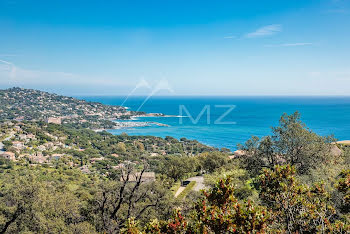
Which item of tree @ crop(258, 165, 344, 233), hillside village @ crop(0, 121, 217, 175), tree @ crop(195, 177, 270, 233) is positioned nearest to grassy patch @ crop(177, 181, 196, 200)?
tree @ crop(258, 165, 344, 233)

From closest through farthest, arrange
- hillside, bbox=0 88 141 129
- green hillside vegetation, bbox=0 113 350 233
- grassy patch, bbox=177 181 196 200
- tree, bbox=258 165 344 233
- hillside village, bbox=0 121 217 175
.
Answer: green hillside vegetation, bbox=0 113 350 233
tree, bbox=258 165 344 233
grassy patch, bbox=177 181 196 200
hillside village, bbox=0 121 217 175
hillside, bbox=0 88 141 129

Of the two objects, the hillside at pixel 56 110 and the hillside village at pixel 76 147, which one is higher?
the hillside at pixel 56 110

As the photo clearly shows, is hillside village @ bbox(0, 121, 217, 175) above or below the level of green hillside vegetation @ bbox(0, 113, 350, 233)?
below

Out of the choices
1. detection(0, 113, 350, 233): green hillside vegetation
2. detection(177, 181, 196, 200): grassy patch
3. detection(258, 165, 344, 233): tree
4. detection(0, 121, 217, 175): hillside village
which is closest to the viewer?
detection(0, 113, 350, 233): green hillside vegetation

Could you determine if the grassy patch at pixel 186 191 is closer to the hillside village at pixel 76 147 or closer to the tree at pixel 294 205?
the tree at pixel 294 205

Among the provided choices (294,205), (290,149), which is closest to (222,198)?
(294,205)

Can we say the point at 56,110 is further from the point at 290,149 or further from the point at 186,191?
the point at 290,149

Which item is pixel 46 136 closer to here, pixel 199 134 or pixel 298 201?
pixel 199 134

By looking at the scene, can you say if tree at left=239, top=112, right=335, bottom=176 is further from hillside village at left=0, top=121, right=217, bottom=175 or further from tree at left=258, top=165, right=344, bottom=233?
hillside village at left=0, top=121, right=217, bottom=175

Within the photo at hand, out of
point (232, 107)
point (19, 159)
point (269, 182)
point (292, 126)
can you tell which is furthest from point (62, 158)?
point (232, 107)

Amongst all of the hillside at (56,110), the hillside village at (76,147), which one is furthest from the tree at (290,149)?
the hillside at (56,110)

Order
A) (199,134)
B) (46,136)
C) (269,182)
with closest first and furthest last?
(269,182) → (46,136) → (199,134)
